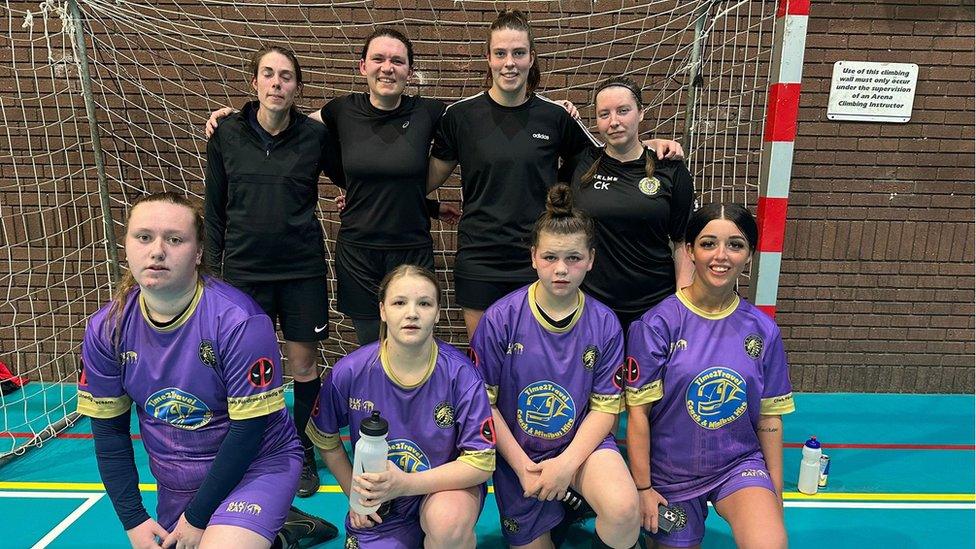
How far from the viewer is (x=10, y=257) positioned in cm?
442

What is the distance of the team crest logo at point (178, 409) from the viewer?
2137mm

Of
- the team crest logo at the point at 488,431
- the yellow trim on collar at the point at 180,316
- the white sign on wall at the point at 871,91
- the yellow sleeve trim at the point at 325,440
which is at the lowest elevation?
the yellow sleeve trim at the point at 325,440

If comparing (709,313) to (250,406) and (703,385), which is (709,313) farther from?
(250,406)

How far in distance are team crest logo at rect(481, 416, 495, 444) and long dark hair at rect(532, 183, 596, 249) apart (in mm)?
734

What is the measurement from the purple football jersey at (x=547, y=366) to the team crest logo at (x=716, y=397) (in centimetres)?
30

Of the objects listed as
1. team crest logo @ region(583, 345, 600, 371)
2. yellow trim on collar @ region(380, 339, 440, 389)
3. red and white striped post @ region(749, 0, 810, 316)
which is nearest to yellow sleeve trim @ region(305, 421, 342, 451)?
yellow trim on collar @ region(380, 339, 440, 389)

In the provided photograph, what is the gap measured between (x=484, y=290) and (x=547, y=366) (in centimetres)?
60

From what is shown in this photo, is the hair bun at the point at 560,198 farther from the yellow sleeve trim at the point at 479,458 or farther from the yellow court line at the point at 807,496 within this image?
the yellow court line at the point at 807,496

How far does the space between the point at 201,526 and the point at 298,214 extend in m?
1.45

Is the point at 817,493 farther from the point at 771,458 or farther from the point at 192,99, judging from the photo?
the point at 192,99

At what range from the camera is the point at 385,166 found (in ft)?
9.43

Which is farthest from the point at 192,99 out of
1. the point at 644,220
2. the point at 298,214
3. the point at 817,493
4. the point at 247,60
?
the point at 817,493

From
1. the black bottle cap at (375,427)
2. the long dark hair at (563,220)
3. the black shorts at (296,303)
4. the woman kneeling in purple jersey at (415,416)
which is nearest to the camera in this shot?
the black bottle cap at (375,427)

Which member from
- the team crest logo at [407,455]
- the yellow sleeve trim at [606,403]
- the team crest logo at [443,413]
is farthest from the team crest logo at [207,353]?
the yellow sleeve trim at [606,403]
